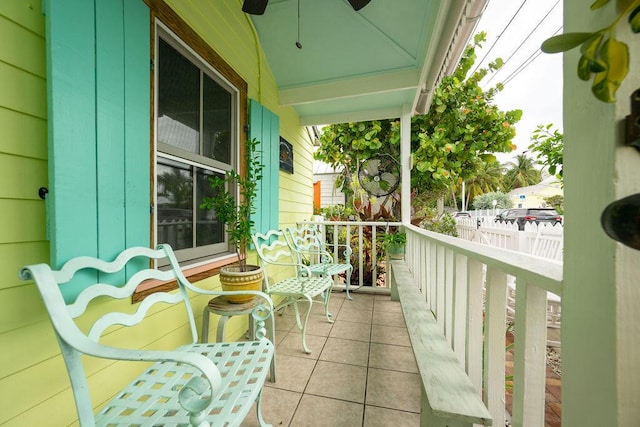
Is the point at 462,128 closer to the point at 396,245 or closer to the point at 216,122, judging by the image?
the point at 396,245

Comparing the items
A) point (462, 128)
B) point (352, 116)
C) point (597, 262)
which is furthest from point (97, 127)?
point (462, 128)

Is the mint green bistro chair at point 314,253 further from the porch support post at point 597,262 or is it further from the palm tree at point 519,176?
the palm tree at point 519,176

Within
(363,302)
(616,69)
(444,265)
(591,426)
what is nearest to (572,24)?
(616,69)

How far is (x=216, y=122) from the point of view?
2.01m

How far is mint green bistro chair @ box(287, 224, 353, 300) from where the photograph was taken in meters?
2.78

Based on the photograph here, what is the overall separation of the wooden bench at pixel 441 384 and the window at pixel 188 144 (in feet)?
4.94

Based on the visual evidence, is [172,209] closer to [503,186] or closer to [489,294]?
[489,294]

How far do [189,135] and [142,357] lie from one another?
1.46 meters

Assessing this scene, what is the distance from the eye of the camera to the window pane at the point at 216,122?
189cm

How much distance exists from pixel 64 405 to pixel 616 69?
5.87 ft

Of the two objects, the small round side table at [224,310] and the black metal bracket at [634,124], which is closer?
the black metal bracket at [634,124]

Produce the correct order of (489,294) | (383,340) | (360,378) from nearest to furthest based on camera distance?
(489,294)
(360,378)
(383,340)

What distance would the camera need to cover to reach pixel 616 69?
1.02ft

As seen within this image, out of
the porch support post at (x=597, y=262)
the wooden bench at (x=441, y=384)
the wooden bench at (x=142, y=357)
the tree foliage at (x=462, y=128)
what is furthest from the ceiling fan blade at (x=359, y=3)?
the tree foliage at (x=462, y=128)
